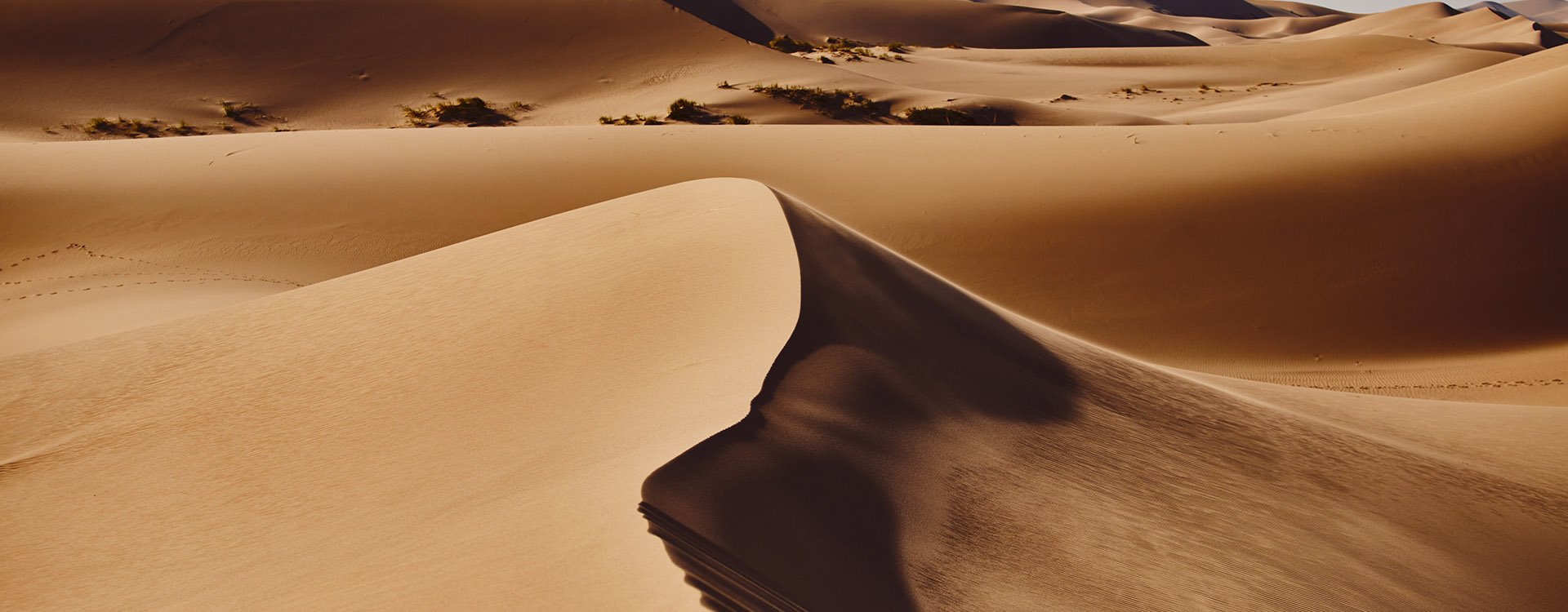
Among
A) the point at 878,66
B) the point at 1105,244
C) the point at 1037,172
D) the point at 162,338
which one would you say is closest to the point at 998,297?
the point at 1105,244

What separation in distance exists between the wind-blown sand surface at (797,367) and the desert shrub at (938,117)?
5542mm

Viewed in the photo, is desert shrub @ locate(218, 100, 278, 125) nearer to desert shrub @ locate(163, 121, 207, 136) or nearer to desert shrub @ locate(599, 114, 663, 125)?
A: desert shrub @ locate(163, 121, 207, 136)

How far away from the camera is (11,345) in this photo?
613cm

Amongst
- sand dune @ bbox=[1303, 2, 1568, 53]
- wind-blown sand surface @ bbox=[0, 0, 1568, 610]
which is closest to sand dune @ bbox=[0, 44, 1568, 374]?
wind-blown sand surface @ bbox=[0, 0, 1568, 610]

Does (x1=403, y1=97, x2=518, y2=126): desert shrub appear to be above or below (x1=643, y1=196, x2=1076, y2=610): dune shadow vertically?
below

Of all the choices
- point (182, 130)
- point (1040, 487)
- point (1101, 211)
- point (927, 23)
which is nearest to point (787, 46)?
point (182, 130)

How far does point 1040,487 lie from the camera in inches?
109

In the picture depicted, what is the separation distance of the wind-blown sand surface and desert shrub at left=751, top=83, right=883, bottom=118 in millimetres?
6077

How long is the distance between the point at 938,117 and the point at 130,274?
12578mm

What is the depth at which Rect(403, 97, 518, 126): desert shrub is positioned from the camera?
688 inches

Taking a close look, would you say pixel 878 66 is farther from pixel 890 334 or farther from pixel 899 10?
pixel 890 334

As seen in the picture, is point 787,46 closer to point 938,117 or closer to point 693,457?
point 938,117

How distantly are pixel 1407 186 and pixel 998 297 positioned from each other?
13.2ft

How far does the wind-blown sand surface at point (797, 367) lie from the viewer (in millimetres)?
2227
